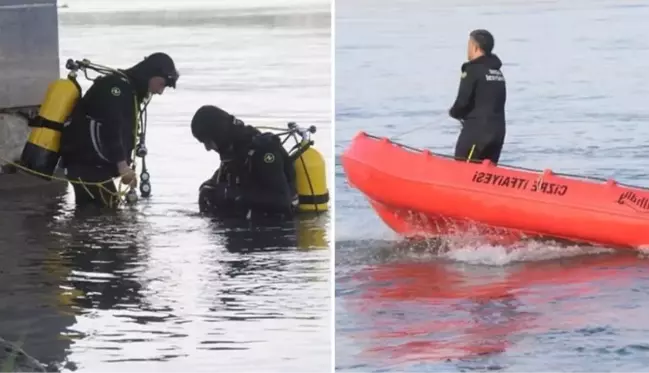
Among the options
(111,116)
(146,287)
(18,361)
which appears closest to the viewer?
(18,361)

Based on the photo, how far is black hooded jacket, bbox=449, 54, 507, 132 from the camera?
4.79 metres

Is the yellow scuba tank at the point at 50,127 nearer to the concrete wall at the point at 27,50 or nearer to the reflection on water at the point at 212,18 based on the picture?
the concrete wall at the point at 27,50

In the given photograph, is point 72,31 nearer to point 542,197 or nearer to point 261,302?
point 261,302

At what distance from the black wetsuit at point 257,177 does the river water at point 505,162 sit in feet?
0.79

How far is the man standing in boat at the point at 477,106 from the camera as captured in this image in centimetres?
479

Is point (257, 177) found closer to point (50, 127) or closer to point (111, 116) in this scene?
point (111, 116)

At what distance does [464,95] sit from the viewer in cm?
480

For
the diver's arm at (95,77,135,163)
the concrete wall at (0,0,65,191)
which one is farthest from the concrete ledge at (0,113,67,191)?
the diver's arm at (95,77,135,163)

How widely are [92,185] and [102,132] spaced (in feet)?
0.74

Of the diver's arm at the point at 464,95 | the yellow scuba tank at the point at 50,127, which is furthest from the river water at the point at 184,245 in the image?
the diver's arm at the point at 464,95

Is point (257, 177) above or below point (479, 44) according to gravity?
below

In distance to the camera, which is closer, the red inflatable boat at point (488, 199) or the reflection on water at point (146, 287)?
the red inflatable boat at point (488, 199)

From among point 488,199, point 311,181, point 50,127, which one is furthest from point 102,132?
point 488,199

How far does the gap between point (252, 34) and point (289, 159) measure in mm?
521
